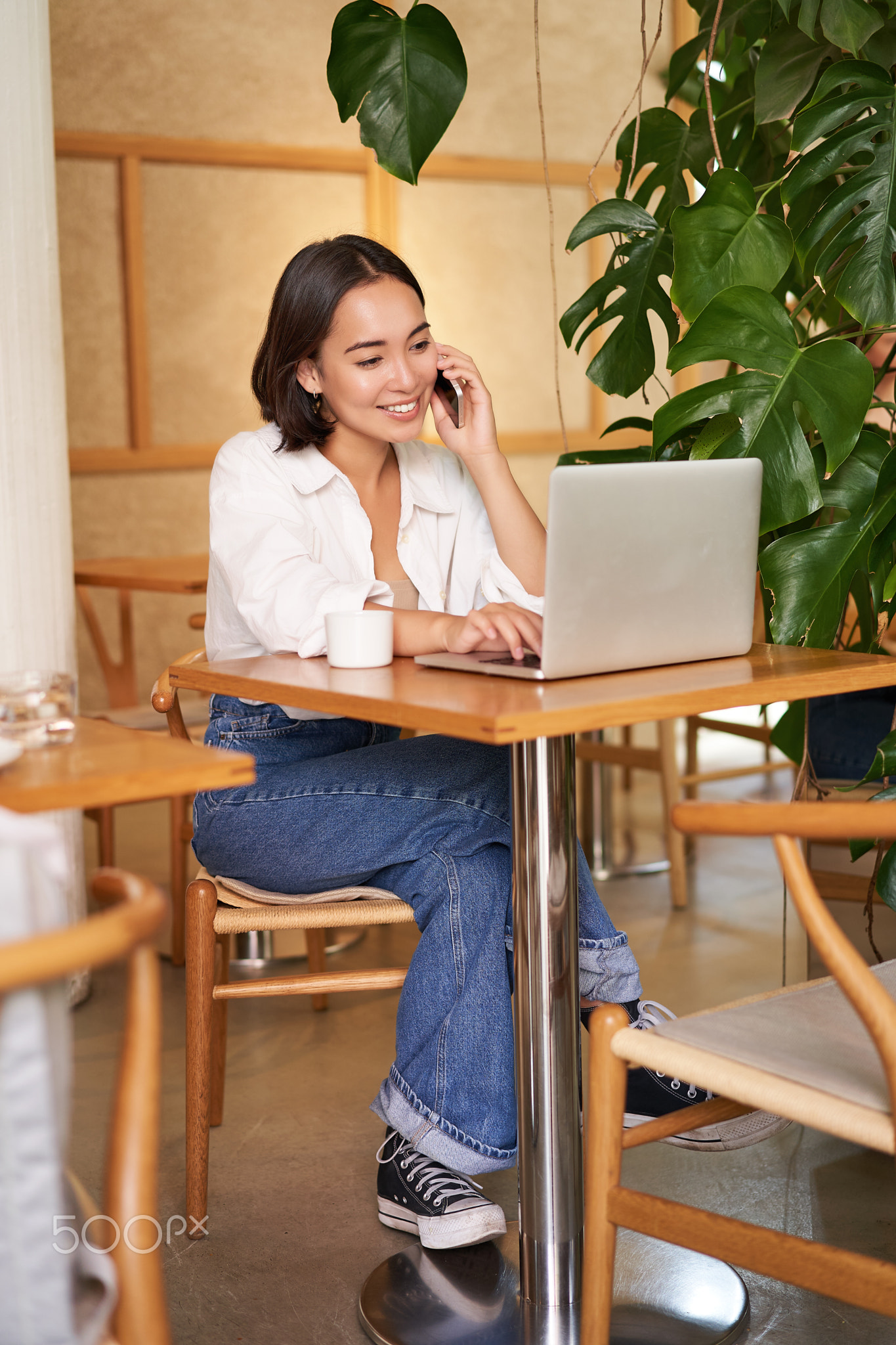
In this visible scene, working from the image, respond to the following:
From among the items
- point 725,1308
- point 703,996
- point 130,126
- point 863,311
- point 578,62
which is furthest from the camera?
point 578,62

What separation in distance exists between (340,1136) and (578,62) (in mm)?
5206

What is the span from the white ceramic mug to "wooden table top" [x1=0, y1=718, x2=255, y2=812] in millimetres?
353

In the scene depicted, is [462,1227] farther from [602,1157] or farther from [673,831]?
[673,831]

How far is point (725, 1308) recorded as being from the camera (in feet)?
5.43

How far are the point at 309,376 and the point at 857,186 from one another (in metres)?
0.79

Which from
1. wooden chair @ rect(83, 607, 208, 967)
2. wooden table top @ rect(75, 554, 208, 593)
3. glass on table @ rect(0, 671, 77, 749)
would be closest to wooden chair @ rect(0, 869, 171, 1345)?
glass on table @ rect(0, 671, 77, 749)

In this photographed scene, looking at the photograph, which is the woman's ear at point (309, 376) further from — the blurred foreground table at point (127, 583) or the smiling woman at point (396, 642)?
the blurred foreground table at point (127, 583)

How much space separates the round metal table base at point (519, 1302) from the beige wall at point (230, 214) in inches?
144

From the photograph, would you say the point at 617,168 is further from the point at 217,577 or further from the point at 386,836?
the point at 386,836

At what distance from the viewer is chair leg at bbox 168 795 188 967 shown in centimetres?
284

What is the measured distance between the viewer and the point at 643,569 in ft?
4.72

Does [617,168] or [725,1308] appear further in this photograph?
[617,168]

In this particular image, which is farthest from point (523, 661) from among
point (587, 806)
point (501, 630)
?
point (587, 806)

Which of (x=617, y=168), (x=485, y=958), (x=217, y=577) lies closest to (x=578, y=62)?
(x=617, y=168)
